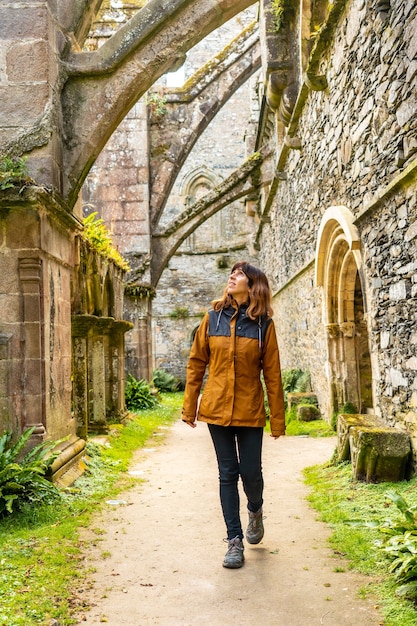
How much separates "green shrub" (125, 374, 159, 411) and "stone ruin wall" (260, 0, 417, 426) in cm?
488

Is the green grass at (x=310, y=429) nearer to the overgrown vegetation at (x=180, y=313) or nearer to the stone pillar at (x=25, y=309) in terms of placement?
the stone pillar at (x=25, y=309)

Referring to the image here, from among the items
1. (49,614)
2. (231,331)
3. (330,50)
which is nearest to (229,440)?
(231,331)

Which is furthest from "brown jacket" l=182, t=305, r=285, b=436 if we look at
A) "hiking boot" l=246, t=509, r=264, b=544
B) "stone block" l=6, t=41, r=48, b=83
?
A: "stone block" l=6, t=41, r=48, b=83

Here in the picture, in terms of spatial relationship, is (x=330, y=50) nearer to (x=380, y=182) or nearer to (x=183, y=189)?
(x=380, y=182)

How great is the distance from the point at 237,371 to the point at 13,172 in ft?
8.90

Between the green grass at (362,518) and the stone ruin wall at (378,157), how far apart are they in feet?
2.32

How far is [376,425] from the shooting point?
5.37 m

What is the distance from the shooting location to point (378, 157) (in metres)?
5.34

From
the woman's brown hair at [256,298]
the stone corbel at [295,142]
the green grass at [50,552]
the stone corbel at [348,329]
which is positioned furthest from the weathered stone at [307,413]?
the woman's brown hair at [256,298]

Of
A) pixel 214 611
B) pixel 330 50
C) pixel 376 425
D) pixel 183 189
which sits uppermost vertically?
pixel 183 189

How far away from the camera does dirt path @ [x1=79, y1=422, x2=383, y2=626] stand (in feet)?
9.29

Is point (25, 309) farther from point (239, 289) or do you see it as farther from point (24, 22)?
point (24, 22)

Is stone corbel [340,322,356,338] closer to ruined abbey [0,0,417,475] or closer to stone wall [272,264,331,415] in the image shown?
ruined abbey [0,0,417,475]

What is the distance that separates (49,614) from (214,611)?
2.50 ft
